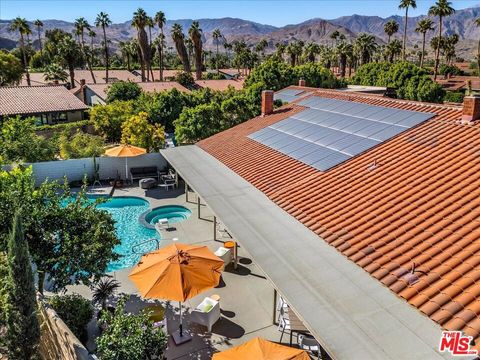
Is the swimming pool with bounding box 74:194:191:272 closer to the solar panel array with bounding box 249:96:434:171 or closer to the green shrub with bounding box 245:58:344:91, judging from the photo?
the solar panel array with bounding box 249:96:434:171

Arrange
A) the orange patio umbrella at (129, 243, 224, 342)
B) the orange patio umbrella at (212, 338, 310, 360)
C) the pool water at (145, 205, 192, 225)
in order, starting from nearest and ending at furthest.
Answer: the orange patio umbrella at (212, 338, 310, 360) → the orange patio umbrella at (129, 243, 224, 342) → the pool water at (145, 205, 192, 225)

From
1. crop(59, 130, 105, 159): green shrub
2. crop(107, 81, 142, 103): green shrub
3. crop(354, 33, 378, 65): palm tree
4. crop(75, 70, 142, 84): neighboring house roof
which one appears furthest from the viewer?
crop(354, 33, 378, 65): palm tree

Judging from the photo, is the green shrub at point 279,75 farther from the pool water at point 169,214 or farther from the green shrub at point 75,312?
the green shrub at point 75,312

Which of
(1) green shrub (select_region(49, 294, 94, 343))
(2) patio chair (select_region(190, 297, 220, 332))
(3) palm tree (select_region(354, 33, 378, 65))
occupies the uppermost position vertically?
(3) palm tree (select_region(354, 33, 378, 65))

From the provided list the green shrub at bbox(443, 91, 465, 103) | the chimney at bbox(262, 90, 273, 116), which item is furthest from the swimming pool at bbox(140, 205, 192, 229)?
the green shrub at bbox(443, 91, 465, 103)

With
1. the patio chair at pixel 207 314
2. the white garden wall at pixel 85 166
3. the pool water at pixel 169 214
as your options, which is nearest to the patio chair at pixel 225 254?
the patio chair at pixel 207 314

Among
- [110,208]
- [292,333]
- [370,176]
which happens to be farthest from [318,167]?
[110,208]

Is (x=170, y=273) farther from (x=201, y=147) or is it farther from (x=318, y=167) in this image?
(x=201, y=147)
